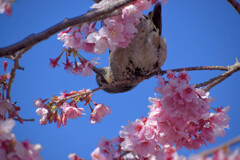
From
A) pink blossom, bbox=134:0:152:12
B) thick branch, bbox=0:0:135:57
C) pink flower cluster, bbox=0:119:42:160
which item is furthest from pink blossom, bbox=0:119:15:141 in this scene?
pink blossom, bbox=134:0:152:12

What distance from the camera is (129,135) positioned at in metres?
1.67

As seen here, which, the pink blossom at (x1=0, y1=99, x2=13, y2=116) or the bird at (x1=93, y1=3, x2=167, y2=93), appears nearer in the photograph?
the pink blossom at (x1=0, y1=99, x2=13, y2=116)

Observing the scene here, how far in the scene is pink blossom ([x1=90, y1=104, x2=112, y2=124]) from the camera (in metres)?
2.12

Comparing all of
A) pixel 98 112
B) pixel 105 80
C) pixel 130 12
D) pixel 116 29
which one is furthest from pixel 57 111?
pixel 105 80

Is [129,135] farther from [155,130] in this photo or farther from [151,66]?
[151,66]

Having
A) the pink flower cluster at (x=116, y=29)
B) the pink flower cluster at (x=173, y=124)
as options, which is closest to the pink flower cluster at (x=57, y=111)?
the pink flower cluster at (x=173, y=124)

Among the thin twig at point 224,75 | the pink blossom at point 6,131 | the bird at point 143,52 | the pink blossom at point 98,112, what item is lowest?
the pink blossom at point 6,131

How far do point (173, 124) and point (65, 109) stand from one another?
0.90m

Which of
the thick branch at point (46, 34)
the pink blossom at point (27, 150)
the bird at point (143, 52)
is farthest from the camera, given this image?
the bird at point (143, 52)

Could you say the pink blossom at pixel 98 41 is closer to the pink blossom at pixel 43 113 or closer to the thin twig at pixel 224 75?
the pink blossom at pixel 43 113

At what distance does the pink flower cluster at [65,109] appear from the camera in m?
1.88

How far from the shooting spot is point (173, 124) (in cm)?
168

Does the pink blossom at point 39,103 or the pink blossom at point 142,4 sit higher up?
the pink blossom at point 142,4

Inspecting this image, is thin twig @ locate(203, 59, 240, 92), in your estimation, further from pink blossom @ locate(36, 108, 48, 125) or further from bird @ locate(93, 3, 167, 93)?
pink blossom @ locate(36, 108, 48, 125)
